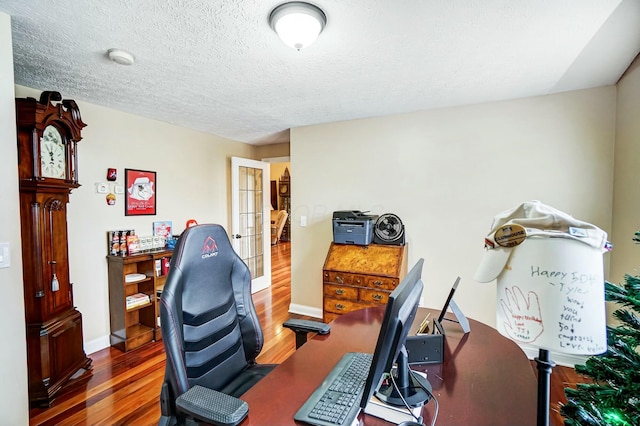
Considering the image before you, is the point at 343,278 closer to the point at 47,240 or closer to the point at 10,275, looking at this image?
the point at 10,275

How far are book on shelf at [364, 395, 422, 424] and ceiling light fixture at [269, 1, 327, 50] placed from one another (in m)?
1.68

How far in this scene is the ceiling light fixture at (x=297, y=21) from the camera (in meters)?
1.41

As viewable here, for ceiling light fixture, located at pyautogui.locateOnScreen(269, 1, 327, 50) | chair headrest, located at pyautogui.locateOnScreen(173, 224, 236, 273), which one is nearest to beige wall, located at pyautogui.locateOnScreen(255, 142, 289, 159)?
ceiling light fixture, located at pyautogui.locateOnScreen(269, 1, 327, 50)

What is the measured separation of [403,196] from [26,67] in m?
3.35

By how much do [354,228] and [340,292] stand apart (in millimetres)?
673

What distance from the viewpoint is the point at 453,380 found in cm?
112

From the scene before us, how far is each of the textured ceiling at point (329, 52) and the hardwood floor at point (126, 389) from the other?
2.15 metres

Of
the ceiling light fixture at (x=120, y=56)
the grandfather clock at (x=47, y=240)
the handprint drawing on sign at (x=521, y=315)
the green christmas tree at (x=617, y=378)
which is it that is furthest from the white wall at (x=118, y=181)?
the green christmas tree at (x=617, y=378)

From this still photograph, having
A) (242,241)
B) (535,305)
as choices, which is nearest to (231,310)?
(535,305)

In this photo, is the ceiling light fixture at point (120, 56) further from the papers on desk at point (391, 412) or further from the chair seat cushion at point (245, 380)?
the papers on desk at point (391, 412)

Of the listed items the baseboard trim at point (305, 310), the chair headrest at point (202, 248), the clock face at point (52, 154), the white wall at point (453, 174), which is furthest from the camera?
the baseboard trim at point (305, 310)

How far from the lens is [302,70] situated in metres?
2.09

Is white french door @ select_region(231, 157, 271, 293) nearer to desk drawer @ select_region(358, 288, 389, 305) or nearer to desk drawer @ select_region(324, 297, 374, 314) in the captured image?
desk drawer @ select_region(324, 297, 374, 314)

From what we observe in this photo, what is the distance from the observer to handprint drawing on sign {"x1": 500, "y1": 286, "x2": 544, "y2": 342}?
0.63 metres
